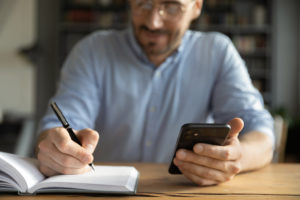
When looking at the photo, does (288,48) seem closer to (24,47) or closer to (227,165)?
(24,47)

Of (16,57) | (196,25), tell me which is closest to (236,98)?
(196,25)

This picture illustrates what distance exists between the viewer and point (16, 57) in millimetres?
5457

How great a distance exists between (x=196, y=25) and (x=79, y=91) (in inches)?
156

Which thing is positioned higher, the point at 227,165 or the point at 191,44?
the point at 191,44

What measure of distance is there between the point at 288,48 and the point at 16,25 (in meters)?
3.92

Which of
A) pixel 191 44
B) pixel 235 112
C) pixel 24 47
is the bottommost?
pixel 24 47

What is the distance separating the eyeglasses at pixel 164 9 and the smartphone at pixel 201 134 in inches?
25.7

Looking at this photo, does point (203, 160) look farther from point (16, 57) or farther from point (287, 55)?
point (16, 57)

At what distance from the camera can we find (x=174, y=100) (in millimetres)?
1527

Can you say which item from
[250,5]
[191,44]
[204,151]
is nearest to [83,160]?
[204,151]

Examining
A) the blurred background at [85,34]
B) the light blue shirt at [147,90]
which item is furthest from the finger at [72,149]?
the blurred background at [85,34]

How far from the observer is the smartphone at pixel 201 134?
0.83 meters

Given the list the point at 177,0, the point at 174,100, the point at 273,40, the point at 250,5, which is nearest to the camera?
the point at 177,0

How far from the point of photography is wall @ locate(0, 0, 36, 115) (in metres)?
5.45
